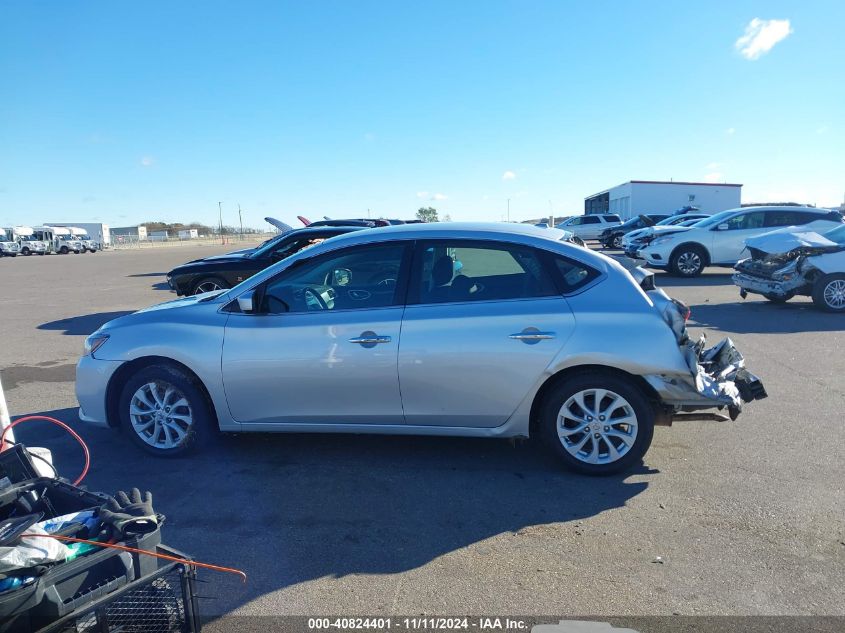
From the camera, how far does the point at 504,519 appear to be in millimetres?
3686

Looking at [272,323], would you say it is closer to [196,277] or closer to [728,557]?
[728,557]

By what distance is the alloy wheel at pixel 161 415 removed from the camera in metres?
4.61

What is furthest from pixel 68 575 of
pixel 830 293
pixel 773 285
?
pixel 830 293

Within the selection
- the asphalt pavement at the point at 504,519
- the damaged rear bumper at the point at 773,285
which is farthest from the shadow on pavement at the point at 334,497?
the damaged rear bumper at the point at 773,285

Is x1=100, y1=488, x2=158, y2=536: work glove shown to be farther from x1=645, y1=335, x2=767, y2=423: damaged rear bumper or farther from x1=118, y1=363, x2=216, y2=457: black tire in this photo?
x1=645, y1=335, x2=767, y2=423: damaged rear bumper

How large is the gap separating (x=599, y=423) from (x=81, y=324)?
10393mm

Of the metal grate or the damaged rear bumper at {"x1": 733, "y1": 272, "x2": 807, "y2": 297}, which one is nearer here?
the metal grate

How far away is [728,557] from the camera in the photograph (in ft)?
10.7

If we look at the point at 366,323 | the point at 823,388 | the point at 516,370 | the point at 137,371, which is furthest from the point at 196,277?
the point at 823,388

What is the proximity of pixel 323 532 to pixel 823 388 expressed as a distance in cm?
536

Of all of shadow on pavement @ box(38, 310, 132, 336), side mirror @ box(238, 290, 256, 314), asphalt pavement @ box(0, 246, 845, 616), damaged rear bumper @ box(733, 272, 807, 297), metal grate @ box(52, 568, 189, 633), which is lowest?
asphalt pavement @ box(0, 246, 845, 616)

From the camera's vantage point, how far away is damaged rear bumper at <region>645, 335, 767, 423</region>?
13.3ft

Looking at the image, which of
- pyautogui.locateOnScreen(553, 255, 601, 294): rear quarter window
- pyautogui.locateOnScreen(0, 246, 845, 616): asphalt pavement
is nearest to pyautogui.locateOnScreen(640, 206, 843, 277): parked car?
pyautogui.locateOnScreen(0, 246, 845, 616): asphalt pavement

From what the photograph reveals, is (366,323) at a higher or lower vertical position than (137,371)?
higher
